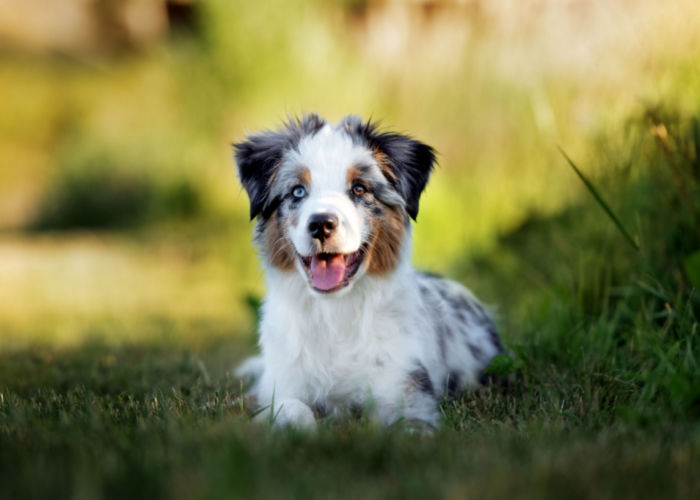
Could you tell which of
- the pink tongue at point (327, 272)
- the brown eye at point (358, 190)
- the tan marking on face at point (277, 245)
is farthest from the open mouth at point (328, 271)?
the brown eye at point (358, 190)

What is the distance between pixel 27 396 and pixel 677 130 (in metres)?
3.87

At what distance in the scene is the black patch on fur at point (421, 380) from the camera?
334 cm

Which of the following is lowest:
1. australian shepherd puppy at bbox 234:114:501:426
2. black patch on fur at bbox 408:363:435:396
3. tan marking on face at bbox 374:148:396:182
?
black patch on fur at bbox 408:363:435:396

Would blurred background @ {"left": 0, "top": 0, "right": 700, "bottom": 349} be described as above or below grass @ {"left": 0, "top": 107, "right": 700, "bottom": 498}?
above

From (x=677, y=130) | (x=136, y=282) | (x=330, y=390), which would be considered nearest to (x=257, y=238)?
(x=330, y=390)

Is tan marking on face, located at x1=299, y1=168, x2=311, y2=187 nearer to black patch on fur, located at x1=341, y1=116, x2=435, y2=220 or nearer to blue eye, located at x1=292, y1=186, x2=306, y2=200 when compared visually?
blue eye, located at x1=292, y1=186, x2=306, y2=200

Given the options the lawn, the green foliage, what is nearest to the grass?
the lawn

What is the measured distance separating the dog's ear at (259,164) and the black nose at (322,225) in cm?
57

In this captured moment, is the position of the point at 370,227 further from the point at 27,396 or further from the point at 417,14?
the point at 417,14

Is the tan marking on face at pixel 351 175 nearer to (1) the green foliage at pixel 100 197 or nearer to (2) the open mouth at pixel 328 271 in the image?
(2) the open mouth at pixel 328 271

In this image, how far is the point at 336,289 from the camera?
3373mm

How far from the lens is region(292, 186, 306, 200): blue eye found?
3.51 metres

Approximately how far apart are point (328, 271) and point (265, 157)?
2.40 ft

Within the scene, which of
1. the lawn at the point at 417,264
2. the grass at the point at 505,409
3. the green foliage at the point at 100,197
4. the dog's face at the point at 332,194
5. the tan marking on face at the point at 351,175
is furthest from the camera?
the green foliage at the point at 100,197
